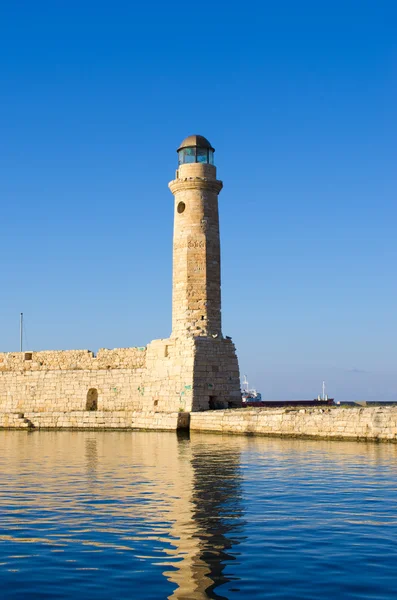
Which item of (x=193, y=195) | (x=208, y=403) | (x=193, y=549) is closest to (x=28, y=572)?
(x=193, y=549)

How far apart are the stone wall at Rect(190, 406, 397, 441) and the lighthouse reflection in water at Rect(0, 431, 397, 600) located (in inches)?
120

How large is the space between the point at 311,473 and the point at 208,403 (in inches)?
480

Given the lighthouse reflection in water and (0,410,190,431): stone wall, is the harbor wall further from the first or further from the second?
the lighthouse reflection in water

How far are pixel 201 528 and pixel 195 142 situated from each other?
796 inches

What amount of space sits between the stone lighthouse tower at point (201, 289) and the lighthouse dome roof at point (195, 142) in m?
0.86

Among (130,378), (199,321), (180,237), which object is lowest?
(130,378)

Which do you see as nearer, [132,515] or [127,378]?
[132,515]

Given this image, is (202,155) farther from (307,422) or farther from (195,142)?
(307,422)

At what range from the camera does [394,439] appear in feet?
57.3

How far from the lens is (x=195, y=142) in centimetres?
2616

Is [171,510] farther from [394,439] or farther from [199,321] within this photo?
[199,321]

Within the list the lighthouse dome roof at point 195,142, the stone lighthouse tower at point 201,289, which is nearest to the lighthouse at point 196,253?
the stone lighthouse tower at point 201,289

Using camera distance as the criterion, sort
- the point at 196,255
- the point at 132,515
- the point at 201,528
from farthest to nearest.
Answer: the point at 196,255 < the point at 132,515 < the point at 201,528

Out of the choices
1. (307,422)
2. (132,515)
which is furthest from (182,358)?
(132,515)
